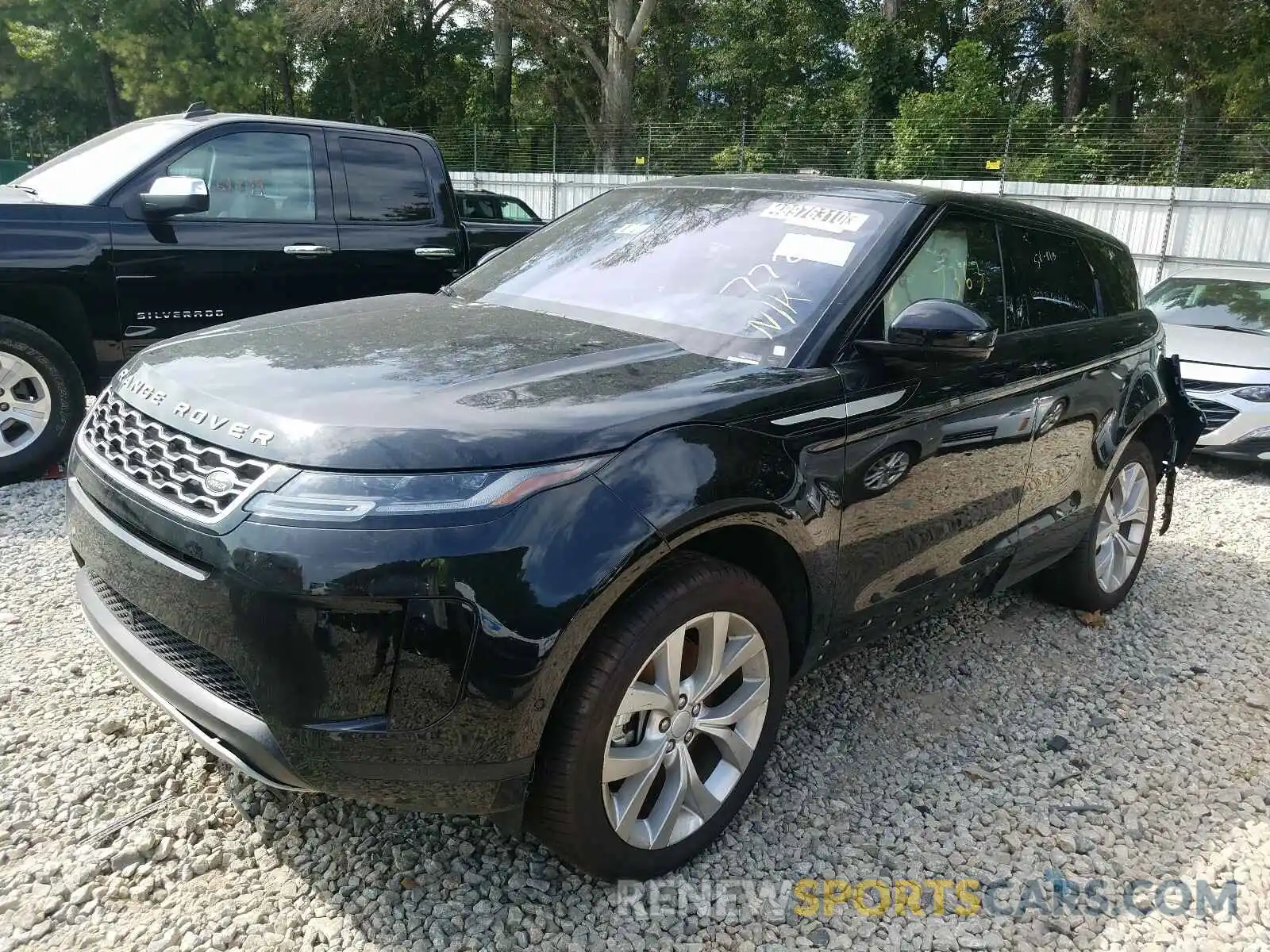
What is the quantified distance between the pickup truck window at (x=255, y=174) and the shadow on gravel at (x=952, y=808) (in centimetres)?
389

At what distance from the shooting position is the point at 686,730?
96.9 inches

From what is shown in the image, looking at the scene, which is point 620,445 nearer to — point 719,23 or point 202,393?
point 202,393

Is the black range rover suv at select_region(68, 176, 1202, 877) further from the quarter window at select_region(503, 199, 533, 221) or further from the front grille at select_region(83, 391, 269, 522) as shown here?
the quarter window at select_region(503, 199, 533, 221)

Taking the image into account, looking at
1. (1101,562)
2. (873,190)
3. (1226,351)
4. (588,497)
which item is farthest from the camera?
(1226,351)

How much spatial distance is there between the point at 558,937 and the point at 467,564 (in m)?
1.01

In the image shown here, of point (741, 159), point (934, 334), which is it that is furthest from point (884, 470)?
point (741, 159)

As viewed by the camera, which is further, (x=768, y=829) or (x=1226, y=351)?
(x=1226, y=351)

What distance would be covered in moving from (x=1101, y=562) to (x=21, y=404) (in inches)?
210

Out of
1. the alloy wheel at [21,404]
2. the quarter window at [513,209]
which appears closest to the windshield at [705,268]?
the alloy wheel at [21,404]

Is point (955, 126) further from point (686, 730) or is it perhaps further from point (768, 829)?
point (686, 730)

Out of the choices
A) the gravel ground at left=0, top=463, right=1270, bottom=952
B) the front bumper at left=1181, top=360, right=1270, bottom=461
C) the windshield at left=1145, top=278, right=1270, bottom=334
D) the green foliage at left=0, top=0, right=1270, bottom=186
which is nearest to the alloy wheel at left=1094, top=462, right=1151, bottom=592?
the gravel ground at left=0, top=463, right=1270, bottom=952

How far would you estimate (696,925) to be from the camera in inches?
94.1

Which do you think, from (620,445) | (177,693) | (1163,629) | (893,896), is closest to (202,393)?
(177,693)

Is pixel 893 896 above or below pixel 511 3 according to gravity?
below
